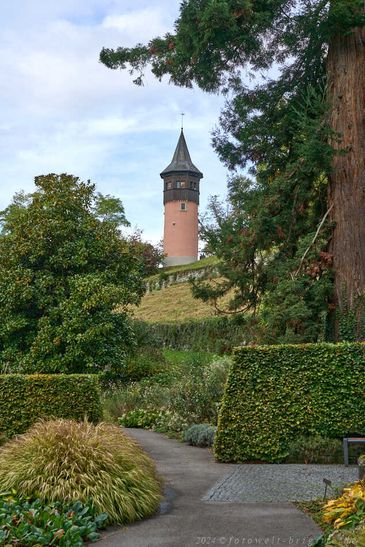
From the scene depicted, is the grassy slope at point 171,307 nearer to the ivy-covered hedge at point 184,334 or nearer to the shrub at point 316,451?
the ivy-covered hedge at point 184,334

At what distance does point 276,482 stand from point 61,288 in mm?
10607

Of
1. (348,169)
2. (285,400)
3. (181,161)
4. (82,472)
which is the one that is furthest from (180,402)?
(181,161)

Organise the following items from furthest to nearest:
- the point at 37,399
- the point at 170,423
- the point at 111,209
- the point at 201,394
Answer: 1. the point at 111,209
2. the point at 170,423
3. the point at 201,394
4. the point at 37,399

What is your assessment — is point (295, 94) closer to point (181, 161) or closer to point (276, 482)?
point (276, 482)

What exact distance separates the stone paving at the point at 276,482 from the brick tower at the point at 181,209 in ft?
220

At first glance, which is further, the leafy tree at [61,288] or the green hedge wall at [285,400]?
the leafy tree at [61,288]

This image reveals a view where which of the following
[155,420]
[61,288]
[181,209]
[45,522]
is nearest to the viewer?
[45,522]

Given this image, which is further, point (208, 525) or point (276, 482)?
point (276, 482)

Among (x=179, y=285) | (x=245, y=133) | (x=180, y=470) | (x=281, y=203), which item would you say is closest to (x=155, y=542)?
(x=180, y=470)

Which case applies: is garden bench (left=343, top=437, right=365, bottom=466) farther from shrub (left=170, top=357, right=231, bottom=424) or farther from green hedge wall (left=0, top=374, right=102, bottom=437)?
green hedge wall (left=0, top=374, right=102, bottom=437)

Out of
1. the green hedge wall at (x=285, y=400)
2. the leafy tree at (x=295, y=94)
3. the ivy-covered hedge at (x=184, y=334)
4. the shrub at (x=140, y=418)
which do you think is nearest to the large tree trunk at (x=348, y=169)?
the leafy tree at (x=295, y=94)

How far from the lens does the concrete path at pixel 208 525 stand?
6047mm

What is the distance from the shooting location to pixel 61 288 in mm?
18016

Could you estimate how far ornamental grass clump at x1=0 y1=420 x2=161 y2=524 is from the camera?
6.75m
